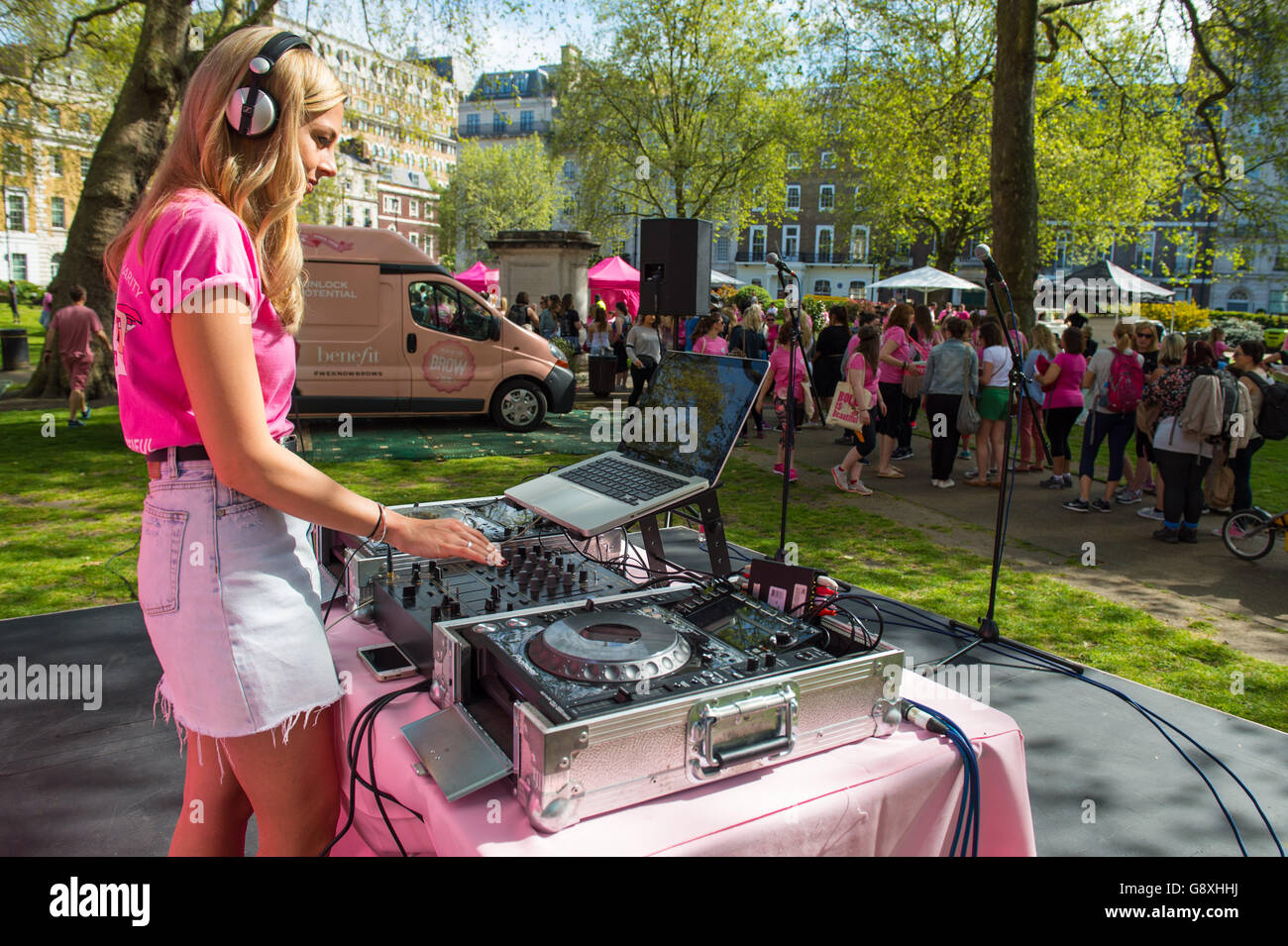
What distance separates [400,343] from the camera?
1146 cm

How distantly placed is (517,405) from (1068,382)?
7114 mm

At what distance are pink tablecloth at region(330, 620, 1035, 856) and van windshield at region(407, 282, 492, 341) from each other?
10.1 metres

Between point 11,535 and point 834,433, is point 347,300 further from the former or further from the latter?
point 834,433

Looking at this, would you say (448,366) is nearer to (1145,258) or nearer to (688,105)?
(688,105)

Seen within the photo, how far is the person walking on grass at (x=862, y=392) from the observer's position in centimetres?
853

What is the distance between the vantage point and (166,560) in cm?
141

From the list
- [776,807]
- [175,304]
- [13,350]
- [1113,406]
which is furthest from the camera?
[13,350]

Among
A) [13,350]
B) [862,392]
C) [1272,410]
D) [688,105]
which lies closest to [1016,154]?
[862,392]

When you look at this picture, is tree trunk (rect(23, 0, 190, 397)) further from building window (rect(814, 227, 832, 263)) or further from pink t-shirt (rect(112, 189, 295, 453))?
building window (rect(814, 227, 832, 263))

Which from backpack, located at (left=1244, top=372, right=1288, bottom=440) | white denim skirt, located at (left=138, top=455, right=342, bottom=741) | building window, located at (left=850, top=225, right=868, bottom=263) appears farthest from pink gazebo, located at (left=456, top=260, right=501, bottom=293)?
building window, located at (left=850, top=225, right=868, bottom=263)

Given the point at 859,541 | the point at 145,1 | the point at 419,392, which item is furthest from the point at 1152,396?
the point at 145,1

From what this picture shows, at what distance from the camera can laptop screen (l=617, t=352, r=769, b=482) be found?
2.57 metres

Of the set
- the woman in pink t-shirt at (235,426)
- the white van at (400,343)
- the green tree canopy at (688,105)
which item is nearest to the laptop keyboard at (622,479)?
the woman in pink t-shirt at (235,426)
